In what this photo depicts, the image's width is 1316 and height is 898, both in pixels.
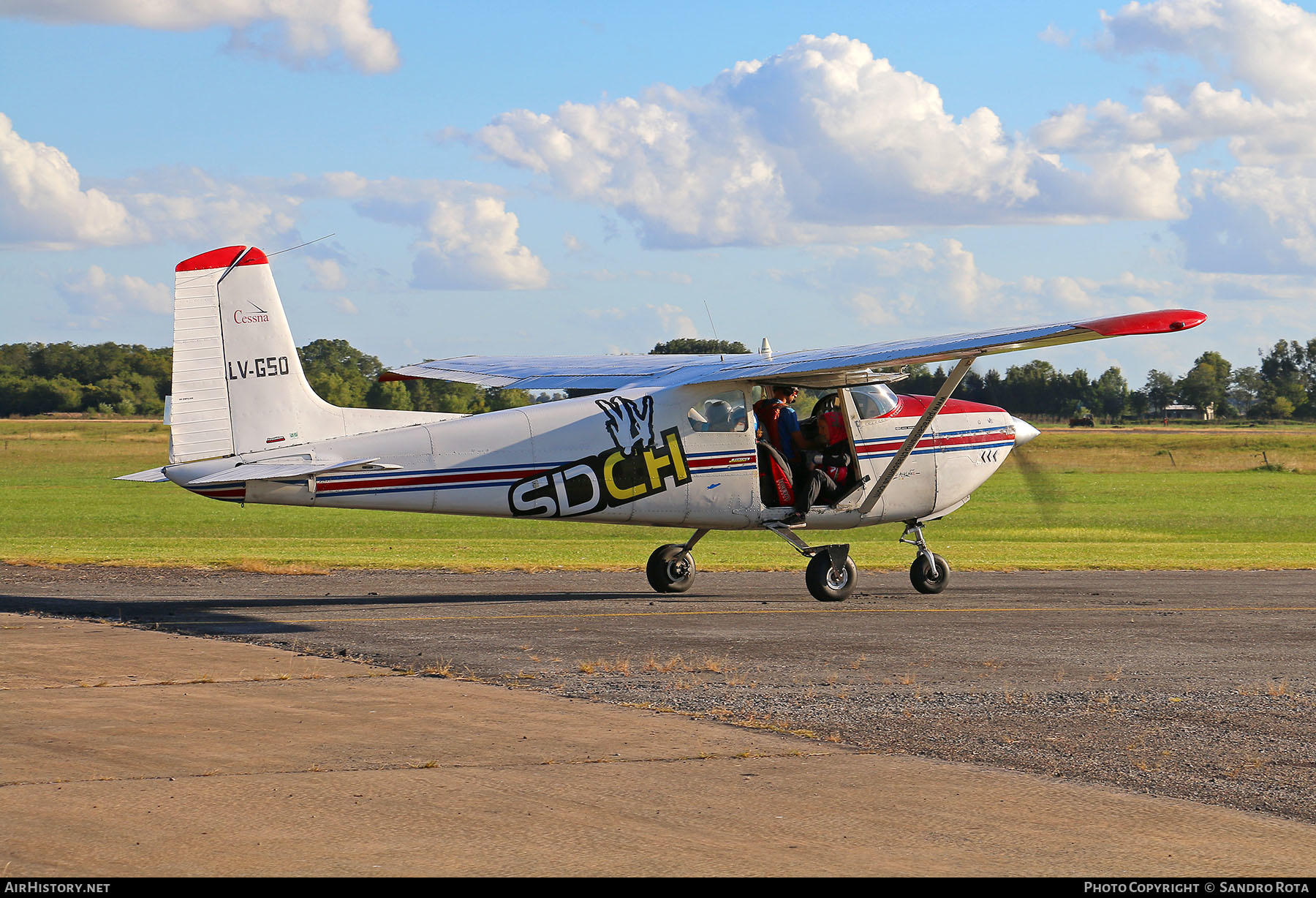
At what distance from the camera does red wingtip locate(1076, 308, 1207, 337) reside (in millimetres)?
13344

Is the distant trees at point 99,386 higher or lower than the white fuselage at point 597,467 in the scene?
higher

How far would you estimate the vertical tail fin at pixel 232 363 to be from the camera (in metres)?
14.4

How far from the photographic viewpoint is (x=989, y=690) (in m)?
10.3

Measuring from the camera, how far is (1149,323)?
13539 mm

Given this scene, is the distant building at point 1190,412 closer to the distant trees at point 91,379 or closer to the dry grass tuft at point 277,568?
the distant trees at point 91,379

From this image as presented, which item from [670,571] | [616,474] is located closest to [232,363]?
[616,474]

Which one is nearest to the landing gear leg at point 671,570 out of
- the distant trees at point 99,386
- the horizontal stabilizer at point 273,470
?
the horizontal stabilizer at point 273,470

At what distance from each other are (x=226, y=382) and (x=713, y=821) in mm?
9665

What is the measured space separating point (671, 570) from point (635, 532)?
20981 mm

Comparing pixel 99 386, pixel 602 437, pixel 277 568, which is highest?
pixel 99 386

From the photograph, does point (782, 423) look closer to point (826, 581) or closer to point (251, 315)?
point (826, 581)

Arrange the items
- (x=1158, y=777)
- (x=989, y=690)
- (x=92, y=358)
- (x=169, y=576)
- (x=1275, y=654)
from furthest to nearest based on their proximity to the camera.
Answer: (x=92, y=358), (x=169, y=576), (x=1275, y=654), (x=989, y=690), (x=1158, y=777)
